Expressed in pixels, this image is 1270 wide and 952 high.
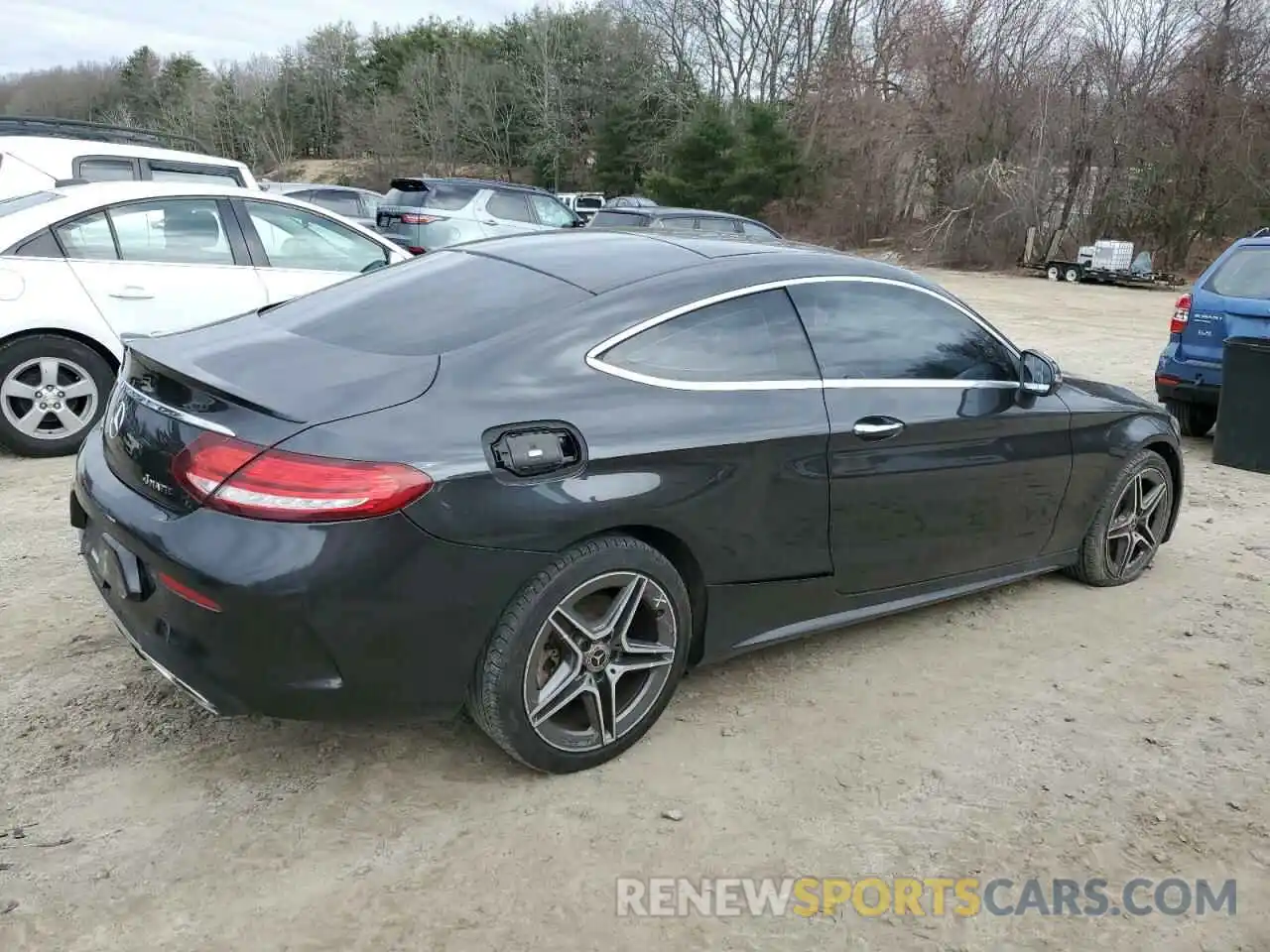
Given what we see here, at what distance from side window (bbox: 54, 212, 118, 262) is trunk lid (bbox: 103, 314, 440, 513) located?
3610 millimetres

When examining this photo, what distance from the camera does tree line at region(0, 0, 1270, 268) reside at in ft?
93.7

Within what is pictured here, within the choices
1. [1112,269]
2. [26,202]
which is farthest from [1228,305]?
[1112,269]

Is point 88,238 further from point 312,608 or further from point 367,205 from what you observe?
point 367,205

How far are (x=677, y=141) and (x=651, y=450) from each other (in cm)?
4448

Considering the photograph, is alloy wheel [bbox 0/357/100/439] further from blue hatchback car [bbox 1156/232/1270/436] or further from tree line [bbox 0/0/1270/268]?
tree line [bbox 0/0/1270/268]

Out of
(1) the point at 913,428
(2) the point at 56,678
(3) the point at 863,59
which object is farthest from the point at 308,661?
(3) the point at 863,59

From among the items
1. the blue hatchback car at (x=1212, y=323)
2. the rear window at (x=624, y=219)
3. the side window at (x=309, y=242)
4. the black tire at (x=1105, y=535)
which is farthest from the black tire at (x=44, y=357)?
the rear window at (x=624, y=219)

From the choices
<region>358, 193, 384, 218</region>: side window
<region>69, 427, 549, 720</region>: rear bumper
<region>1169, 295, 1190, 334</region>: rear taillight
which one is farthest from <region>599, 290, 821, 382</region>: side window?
<region>358, 193, 384, 218</region>: side window

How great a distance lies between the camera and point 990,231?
3033 cm

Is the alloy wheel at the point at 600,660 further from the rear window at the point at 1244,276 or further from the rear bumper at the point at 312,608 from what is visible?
the rear window at the point at 1244,276

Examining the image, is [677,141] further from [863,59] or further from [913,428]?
[913,428]

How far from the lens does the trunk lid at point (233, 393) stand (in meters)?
2.63

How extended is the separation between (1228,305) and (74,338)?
26.0 feet

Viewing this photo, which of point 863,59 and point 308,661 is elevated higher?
point 863,59
